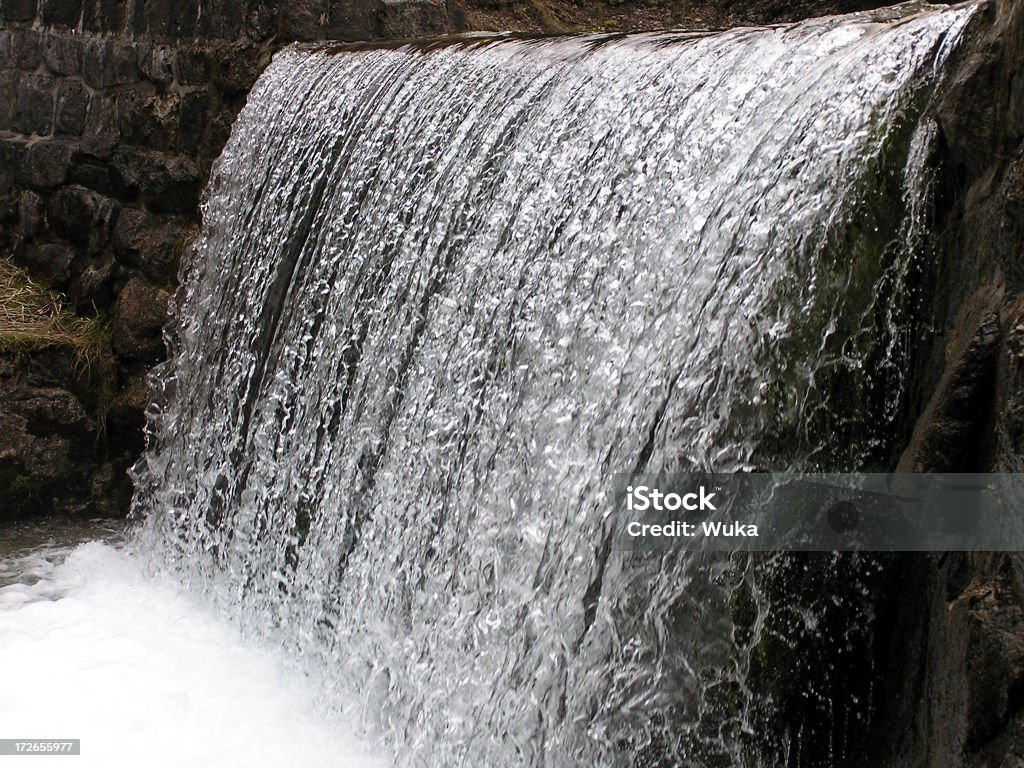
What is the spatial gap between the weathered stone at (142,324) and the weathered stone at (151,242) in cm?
6

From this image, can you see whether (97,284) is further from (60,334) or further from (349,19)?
(349,19)

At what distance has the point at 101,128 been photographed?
161 inches

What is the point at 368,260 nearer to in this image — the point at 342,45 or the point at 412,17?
the point at 342,45

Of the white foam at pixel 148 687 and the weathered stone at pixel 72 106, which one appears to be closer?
the white foam at pixel 148 687

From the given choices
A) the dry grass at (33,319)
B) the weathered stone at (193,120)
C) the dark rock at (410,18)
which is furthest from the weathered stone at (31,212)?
the dark rock at (410,18)

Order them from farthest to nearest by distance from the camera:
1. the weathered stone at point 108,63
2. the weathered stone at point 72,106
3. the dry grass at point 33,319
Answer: the weathered stone at point 72,106
the weathered stone at point 108,63
the dry grass at point 33,319

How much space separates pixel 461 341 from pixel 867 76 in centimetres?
103

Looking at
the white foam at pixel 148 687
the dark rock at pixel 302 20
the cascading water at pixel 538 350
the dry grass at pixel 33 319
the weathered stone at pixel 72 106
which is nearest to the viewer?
the cascading water at pixel 538 350

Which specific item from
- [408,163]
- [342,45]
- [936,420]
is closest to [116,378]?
[342,45]

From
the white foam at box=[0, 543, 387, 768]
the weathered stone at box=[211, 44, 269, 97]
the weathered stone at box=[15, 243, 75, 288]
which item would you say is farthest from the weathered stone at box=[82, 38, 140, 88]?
the white foam at box=[0, 543, 387, 768]

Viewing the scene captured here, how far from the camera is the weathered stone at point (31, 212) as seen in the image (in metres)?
4.20

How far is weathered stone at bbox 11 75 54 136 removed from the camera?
4.18 m

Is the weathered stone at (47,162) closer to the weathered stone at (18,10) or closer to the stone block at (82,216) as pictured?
the stone block at (82,216)

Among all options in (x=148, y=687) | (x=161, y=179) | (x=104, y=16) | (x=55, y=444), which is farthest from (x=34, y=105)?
(x=148, y=687)
